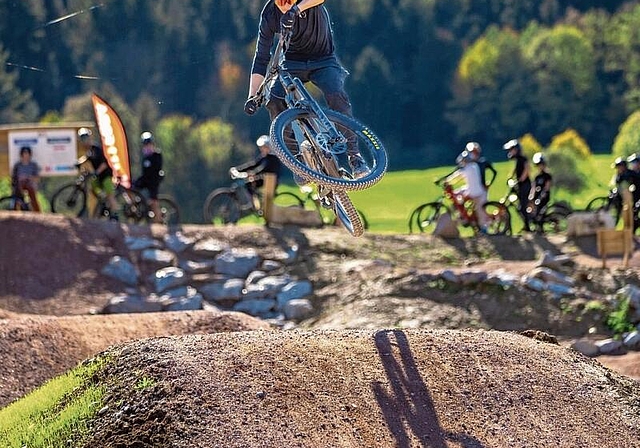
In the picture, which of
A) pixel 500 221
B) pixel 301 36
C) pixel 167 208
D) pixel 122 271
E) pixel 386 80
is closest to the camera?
pixel 301 36

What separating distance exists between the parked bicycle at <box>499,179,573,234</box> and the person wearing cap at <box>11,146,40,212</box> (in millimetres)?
8639

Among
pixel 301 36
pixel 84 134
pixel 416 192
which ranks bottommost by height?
pixel 416 192

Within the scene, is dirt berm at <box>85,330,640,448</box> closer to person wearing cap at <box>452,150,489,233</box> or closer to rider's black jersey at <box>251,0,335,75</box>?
rider's black jersey at <box>251,0,335,75</box>

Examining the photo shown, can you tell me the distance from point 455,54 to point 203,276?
7045 cm

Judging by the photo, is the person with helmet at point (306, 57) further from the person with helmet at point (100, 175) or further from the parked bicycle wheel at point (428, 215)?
the parked bicycle wheel at point (428, 215)

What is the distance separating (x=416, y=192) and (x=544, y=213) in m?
39.5

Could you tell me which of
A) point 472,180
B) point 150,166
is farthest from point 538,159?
point 150,166

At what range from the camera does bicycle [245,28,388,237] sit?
11.4 meters

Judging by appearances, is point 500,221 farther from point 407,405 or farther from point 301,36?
point 407,405

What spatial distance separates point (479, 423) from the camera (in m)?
9.41

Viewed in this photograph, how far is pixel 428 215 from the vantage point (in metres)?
25.7

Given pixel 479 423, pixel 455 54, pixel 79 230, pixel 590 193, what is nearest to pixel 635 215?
pixel 79 230

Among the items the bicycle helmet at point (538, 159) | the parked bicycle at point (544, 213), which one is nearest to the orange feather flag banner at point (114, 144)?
the parked bicycle at point (544, 213)

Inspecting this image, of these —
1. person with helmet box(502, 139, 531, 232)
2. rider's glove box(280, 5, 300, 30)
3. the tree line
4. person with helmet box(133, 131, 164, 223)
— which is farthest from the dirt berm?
the tree line
